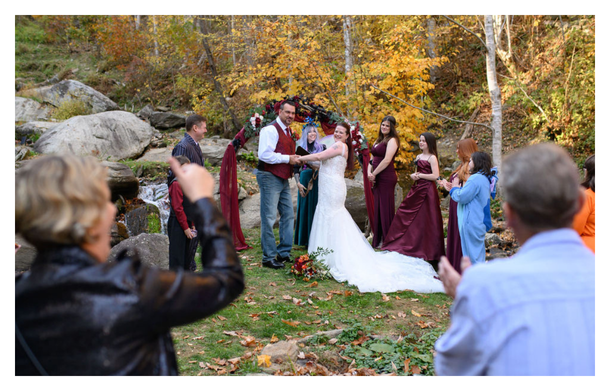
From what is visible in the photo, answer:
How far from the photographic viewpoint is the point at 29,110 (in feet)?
56.6

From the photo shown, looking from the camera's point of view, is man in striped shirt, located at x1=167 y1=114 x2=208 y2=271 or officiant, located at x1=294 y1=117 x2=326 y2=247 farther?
officiant, located at x1=294 y1=117 x2=326 y2=247

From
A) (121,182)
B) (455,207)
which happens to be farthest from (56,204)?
(121,182)

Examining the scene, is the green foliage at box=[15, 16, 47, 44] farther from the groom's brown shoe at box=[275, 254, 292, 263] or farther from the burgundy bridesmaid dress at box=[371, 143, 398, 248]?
the groom's brown shoe at box=[275, 254, 292, 263]

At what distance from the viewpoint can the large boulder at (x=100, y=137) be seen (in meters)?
12.7

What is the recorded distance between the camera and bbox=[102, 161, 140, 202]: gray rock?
9.20 m

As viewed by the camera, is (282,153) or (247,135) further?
(247,135)

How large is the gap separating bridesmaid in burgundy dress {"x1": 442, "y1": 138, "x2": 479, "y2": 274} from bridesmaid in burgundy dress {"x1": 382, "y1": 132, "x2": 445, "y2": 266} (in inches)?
15.4

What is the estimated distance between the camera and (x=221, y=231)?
149 centimetres

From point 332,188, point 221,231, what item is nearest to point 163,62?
point 332,188

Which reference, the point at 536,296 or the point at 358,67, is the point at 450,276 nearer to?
the point at 536,296

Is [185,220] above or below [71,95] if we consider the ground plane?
below

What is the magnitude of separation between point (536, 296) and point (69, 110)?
18714 mm

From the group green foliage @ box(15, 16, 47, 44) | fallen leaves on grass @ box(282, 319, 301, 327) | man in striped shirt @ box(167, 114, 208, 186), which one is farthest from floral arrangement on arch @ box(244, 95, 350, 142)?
green foliage @ box(15, 16, 47, 44)
